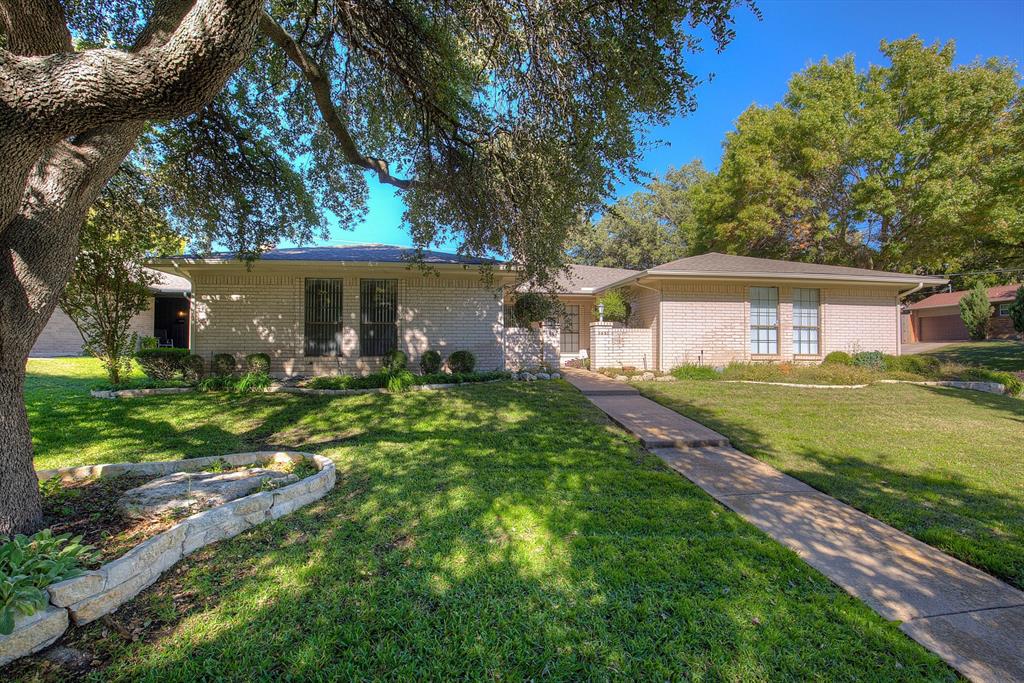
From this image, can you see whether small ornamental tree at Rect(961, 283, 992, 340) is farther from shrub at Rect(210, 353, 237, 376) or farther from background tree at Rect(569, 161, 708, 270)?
shrub at Rect(210, 353, 237, 376)

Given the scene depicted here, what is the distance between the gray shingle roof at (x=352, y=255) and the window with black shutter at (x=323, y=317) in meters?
0.73

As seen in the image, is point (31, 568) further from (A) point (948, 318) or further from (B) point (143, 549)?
(A) point (948, 318)

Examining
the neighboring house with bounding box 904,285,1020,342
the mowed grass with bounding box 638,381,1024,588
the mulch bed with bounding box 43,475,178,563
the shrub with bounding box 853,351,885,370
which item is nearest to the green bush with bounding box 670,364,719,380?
the mowed grass with bounding box 638,381,1024,588

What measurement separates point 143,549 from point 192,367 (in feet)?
31.0

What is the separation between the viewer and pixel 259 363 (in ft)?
34.9

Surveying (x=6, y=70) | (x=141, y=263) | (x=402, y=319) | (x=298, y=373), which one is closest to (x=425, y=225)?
(x=402, y=319)

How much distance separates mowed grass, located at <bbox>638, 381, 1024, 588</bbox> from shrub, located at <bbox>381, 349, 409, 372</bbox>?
593 cm

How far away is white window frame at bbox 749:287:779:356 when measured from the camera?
1345 centimetres

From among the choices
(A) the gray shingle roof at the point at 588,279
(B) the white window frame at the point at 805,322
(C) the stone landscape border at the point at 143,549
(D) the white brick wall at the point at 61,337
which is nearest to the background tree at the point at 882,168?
(A) the gray shingle roof at the point at 588,279

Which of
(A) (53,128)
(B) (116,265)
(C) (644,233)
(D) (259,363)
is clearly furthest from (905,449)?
(C) (644,233)

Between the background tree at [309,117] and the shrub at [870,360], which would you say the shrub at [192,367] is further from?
the shrub at [870,360]

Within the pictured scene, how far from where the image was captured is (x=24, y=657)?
203 cm

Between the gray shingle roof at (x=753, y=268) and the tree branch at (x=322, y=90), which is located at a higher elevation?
the tree branch at (x=322, y=90)

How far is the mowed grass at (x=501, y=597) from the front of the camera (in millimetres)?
2045
